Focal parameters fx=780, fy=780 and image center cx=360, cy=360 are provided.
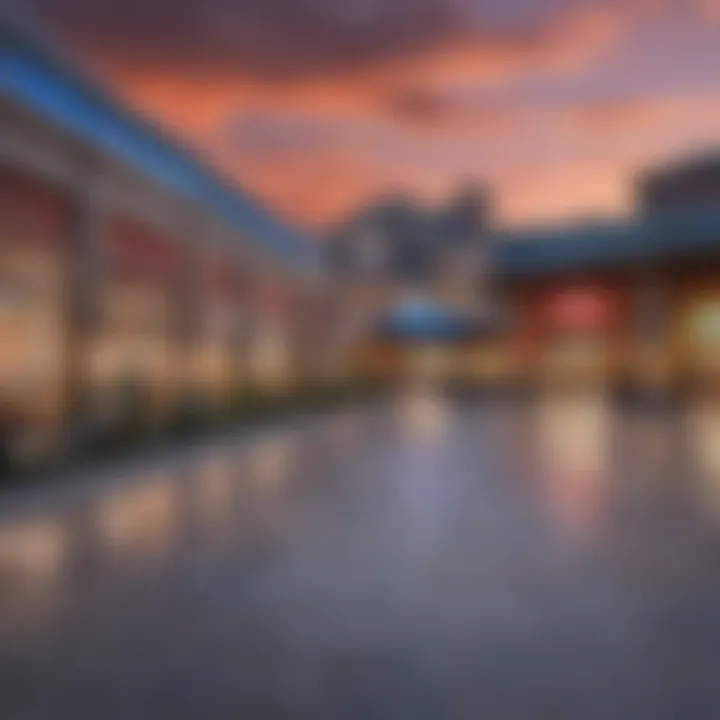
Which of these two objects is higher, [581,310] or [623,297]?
[623,297]

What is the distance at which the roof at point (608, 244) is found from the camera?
92.7 ft

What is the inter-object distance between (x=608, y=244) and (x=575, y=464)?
21.2 metres

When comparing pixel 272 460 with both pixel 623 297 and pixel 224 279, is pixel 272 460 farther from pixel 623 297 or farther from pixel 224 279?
pixel 623 297

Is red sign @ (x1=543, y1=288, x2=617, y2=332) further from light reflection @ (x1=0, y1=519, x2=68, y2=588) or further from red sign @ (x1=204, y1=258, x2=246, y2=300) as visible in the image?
light reflection @ (x1=0, y1=519, x2=68, y2=588)

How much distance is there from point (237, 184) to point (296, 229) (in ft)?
24.3

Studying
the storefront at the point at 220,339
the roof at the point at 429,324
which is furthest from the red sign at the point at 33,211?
the roof at the point at 429,324

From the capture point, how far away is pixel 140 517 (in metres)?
7.90

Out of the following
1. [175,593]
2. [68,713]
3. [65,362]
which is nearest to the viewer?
[68,713]

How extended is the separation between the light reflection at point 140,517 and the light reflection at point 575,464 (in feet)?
12.6

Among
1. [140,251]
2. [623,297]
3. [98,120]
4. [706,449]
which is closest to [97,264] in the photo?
[98,120]

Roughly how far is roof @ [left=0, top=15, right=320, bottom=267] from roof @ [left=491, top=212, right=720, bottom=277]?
1638 cm

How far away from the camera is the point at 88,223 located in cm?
1198

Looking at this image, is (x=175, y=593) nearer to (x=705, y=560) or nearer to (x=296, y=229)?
(x=705, y=560)

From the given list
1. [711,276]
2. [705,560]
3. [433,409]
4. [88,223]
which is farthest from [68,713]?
[711,276]
